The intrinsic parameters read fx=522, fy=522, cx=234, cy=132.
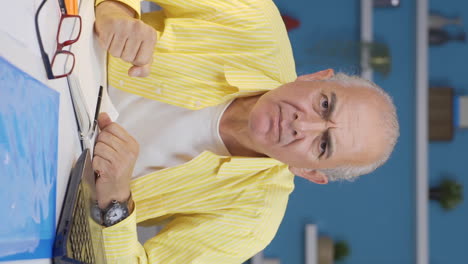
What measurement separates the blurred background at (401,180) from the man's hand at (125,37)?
1861 mm

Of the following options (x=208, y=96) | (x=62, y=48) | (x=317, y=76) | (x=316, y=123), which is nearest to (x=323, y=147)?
(x=316, y=123)

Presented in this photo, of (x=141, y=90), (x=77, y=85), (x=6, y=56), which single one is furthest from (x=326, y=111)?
(x=6, y=56)

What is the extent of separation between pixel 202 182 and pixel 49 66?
0.79m

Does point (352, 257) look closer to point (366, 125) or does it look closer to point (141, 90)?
point (366, 125)

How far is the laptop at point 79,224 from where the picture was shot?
57 centimetres

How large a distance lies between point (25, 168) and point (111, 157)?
45 cm

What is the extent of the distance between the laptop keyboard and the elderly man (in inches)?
22.5

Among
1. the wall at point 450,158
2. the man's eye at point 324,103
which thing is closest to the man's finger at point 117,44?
the man's eye at point 324,103

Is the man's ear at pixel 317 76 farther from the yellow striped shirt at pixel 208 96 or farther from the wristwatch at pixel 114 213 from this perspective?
the wristwatch at pixel 114 213

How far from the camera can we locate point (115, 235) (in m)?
1.13

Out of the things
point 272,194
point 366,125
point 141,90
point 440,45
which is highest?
point 440,45

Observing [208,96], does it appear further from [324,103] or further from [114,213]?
[114,213]

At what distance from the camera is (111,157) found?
0.95 m

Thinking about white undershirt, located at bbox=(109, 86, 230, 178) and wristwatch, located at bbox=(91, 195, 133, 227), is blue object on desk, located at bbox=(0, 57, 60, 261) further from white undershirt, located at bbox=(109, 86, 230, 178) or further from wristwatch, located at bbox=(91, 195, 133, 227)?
white undershirt, located at bbox=(109, 86, 230, 178)
